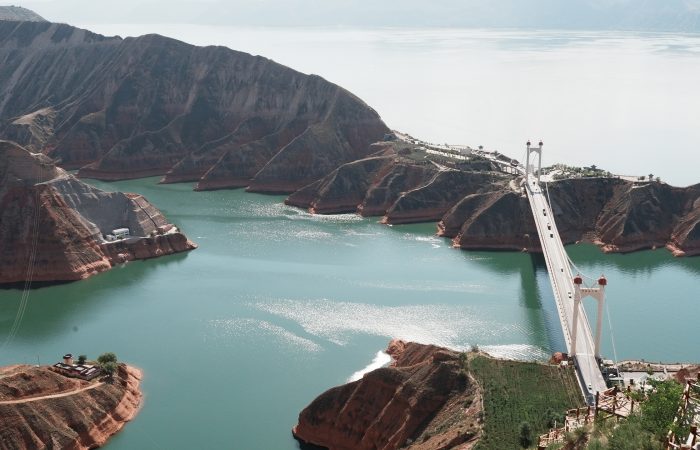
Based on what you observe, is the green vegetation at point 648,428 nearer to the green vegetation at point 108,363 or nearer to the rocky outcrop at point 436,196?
the green vegetation at point 108,363

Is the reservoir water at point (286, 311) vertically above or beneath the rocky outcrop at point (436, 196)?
beneath

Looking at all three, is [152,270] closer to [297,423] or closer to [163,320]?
[163,320]

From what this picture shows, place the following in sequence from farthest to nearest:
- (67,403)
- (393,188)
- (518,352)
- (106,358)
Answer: (393,188)
(518,352)
(106,358)
(67,403)

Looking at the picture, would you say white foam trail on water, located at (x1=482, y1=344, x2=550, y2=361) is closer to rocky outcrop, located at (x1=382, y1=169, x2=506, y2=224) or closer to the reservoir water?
the reservoir water

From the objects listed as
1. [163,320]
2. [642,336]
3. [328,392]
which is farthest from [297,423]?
[642,336]

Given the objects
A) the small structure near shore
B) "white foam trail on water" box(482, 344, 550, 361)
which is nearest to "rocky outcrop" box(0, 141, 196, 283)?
the small structure near shore

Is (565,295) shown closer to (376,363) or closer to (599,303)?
(599,303)

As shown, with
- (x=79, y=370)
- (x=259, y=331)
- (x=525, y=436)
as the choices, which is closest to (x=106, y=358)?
(x=79, y=370)

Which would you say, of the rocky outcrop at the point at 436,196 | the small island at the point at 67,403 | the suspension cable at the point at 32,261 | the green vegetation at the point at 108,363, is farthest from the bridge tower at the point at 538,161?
the small island at the point at 67,403
